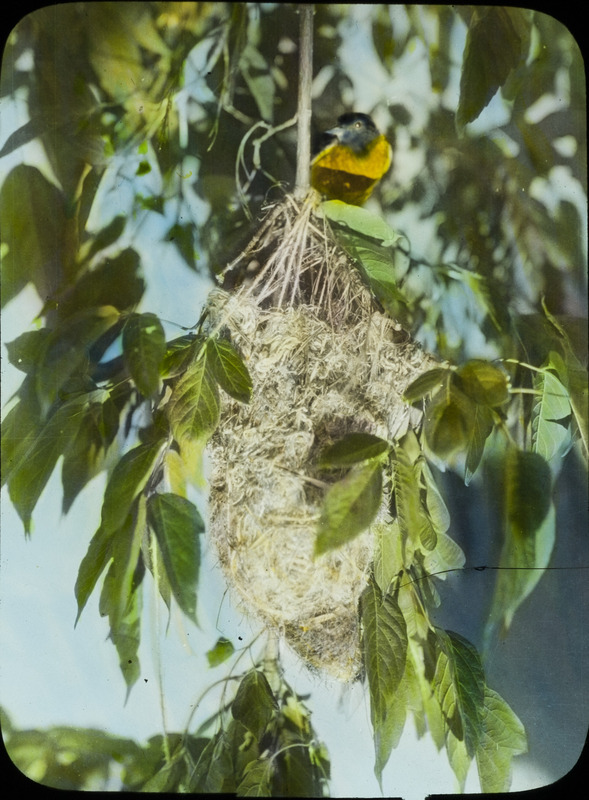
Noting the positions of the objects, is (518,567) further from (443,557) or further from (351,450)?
(351,450)

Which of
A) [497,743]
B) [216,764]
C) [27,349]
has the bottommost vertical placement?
[497,743]

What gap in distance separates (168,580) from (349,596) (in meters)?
0.19

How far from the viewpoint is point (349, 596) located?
0.66 m

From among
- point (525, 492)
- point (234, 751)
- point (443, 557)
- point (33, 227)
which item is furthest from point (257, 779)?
point (33, 227)

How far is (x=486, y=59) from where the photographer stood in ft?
2.18

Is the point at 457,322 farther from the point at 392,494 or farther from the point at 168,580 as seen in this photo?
the point at 168,580

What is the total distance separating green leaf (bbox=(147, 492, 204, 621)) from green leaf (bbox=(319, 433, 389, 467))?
154 mm

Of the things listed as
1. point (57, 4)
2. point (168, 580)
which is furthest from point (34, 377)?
point (57, 4)

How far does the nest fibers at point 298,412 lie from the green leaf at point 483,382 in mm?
47

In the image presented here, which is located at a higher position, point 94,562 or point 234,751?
point 94,562

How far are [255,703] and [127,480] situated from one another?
0.28m

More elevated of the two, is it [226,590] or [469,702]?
[226,590]

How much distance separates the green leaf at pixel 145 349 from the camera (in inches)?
26.3

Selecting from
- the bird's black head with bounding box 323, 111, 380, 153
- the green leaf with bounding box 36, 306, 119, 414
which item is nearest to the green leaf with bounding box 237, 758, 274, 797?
the green leaf with bounding box 36, 306, 119, 414
